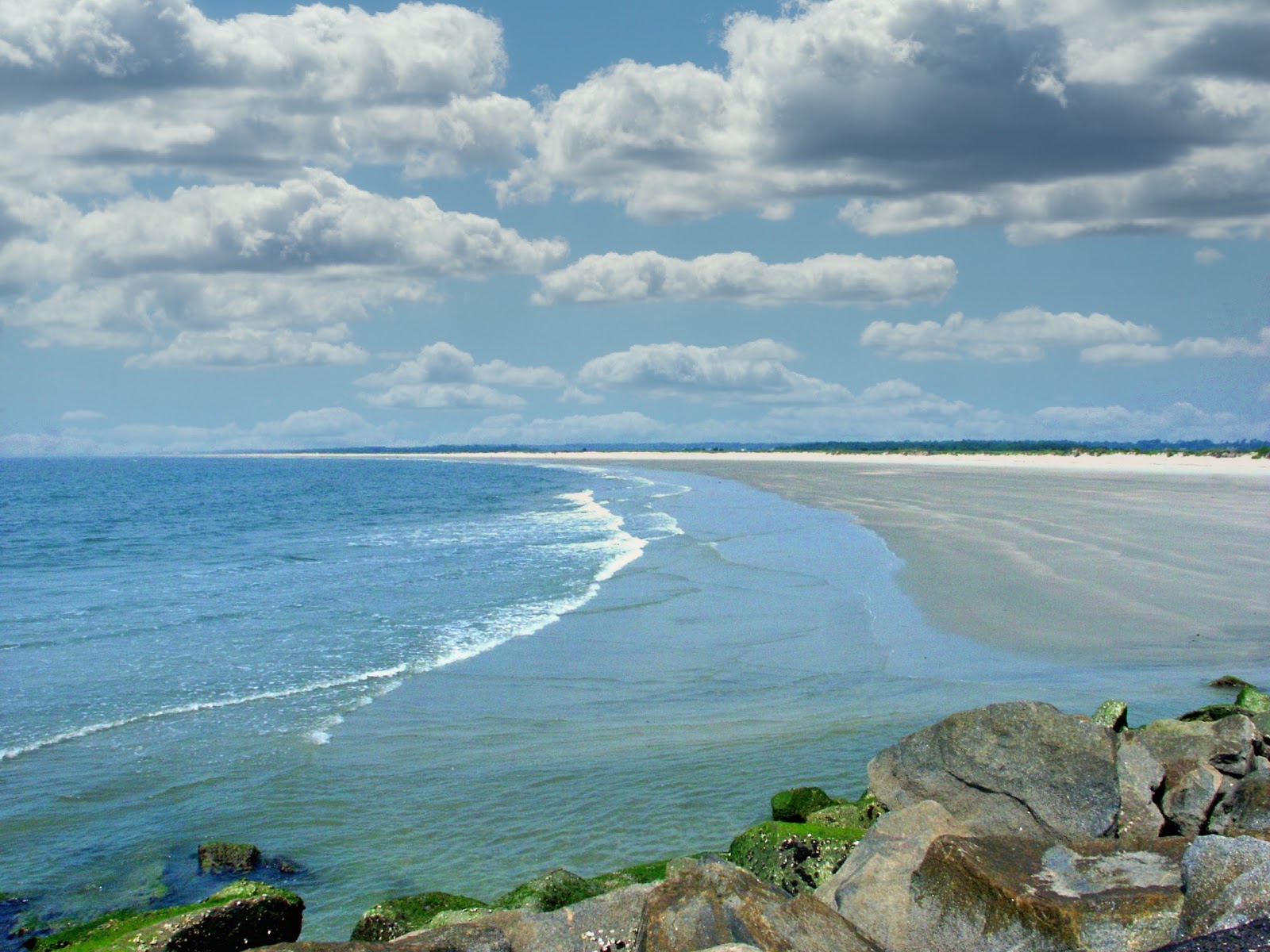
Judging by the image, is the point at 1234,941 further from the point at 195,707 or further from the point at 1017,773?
the point at 195,707

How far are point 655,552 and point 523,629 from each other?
39.7 ft

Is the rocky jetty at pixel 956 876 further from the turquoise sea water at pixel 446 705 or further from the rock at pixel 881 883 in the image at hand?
the turquoise sea water at pixel 446 705

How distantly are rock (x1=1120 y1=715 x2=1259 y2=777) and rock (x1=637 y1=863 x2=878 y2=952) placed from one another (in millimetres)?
4401

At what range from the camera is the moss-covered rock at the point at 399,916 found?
707 centimetres

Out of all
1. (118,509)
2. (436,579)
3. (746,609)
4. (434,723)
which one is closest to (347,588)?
(436,579)

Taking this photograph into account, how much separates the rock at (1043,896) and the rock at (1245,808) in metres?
→ 1.48

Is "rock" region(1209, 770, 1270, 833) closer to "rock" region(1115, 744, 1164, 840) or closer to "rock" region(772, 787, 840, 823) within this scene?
"rock" region(1115, 744, 1164, 840)

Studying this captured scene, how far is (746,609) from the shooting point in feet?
68.4

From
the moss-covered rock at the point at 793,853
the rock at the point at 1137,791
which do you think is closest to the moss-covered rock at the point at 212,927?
the moss-covered rock at the point at 793,853

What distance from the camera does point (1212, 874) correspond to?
5246 mm

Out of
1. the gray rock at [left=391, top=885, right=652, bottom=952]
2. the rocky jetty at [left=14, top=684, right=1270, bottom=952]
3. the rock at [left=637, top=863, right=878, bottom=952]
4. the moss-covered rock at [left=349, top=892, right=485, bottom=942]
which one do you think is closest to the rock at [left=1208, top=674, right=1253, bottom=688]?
the rocky jetty at [left=14, top=684, right=1270, bottom=952]

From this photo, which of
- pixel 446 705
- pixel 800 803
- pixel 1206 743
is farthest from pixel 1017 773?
pixel 446 705

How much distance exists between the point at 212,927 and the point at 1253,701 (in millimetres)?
10705

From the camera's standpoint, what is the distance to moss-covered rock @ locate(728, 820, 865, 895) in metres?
7.83
